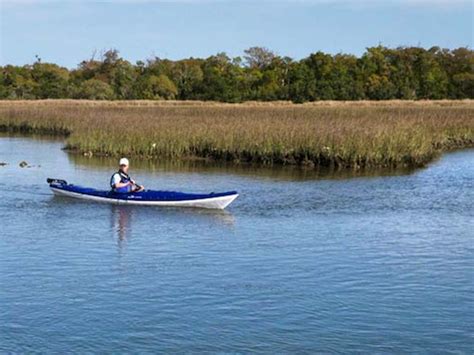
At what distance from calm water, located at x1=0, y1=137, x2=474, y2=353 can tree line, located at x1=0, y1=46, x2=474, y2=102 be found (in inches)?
1923

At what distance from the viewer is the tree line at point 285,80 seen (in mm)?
68125

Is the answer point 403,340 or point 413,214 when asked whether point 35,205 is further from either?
point 403,340

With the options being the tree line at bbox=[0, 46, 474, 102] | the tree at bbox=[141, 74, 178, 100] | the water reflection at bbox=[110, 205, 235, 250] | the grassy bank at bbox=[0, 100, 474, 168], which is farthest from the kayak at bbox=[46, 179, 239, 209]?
the tree at bbox=[141, 74, 178, 100]

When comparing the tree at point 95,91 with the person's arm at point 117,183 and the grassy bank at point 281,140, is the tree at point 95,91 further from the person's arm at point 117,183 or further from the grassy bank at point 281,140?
the person's arm at point 117,183

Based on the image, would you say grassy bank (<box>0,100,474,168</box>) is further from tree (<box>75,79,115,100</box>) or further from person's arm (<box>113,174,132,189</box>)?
tree (<box>75,79,115,100</box>)

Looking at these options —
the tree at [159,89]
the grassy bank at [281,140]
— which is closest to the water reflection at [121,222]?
the grassy bank at [281,140]

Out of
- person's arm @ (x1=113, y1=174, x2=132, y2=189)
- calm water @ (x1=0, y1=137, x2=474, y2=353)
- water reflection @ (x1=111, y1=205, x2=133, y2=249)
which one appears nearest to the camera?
calm water @ (x1=0, y1=137, x2=474, y2=353)

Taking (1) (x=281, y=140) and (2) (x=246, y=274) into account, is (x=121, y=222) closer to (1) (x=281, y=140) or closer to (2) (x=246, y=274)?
(2) (x=246, y=274)

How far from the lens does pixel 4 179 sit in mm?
22422

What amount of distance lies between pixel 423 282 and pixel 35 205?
9595mm

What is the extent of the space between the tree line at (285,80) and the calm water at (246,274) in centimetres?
4885

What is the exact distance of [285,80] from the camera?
7262 centimetres

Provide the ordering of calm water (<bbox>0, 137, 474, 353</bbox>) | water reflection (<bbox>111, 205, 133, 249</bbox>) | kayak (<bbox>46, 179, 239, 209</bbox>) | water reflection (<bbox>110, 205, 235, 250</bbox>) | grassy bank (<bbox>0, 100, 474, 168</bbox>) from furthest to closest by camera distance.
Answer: grassy bank (<bbox>0, 100, 474, 168</bbox>) → kayak (<bbox>46, 179, 239, 209</bbox>) → water reflection (<bbox>110, 205, 235, 250</bbox>) → water reflection (<bbox>111, 205, 133, 249</bbox>) → calm water (<bbox>0, 137, 474, 353</bbox>)

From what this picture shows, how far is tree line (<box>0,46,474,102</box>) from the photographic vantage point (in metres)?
68.1
